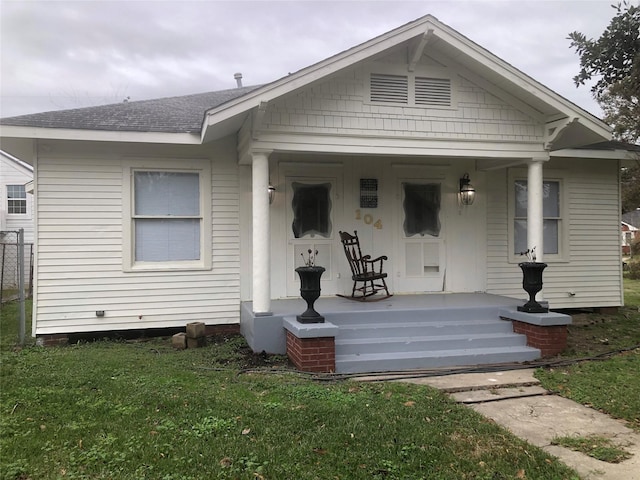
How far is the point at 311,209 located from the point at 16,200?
16540 mm

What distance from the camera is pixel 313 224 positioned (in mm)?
7680

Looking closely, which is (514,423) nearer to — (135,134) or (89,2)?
(135,134)

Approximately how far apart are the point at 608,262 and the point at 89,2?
12.1m

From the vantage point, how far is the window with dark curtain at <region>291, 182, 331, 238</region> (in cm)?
762

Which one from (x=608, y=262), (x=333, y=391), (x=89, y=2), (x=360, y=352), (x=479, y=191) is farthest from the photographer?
(x=89, y=2)

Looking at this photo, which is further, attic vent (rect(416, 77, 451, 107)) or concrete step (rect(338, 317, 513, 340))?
attic vent (rect(416, 77, 451, 107))

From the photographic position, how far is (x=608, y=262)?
907 centimetres

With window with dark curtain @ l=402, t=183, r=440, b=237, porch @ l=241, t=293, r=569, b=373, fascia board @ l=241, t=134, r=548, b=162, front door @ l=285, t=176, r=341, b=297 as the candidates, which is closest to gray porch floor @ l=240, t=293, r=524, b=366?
porch @ l=241, t=293, r=569, b=373

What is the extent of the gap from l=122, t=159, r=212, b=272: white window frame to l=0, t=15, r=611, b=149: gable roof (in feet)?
1.87

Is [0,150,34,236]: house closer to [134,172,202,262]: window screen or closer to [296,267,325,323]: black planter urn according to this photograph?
[134,172,202,262]: window screen

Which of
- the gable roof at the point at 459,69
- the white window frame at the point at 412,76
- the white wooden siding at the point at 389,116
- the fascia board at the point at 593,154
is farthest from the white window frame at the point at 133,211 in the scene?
the fascia board at the point at 593,154

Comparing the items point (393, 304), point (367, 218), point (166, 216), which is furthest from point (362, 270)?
point (166, 216)

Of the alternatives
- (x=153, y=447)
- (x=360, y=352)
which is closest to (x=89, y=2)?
(x=360, y=352)

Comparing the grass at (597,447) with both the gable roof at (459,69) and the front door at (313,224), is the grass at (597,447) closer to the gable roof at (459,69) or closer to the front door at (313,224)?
the gable roof at (459,69)
